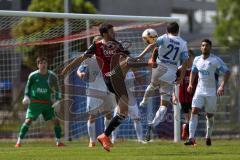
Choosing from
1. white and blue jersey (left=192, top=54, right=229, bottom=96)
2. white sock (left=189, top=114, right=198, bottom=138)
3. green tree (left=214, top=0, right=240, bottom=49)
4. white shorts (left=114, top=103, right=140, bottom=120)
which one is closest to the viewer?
white shorts (left=114, top=103, right=140, bottom=120)

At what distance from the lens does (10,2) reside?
139 ft

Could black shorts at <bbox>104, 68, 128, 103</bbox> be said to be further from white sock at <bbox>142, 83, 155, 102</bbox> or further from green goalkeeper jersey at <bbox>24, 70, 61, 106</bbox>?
green goalkeeper jersey at <bbox>24, 70, 61, 106</bbox>

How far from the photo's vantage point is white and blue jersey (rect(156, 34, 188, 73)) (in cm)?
1538

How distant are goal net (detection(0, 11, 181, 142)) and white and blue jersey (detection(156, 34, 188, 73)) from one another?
1.09 meters

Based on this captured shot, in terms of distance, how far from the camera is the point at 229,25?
1949 inches

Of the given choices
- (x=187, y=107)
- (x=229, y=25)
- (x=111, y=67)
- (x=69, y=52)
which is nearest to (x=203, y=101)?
(x=187, y=107)

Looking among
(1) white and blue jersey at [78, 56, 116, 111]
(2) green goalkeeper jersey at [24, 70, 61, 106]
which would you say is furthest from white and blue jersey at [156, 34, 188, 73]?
(2) green goalkeeper jersey at [24, 70, 61, 106]

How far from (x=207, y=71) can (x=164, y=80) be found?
1302mm

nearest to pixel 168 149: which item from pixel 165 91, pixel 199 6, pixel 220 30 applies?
pixel 165 91

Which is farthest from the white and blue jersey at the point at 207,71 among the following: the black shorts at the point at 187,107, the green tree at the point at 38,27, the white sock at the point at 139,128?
the green tree at the point at 38,27

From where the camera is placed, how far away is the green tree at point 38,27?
20.1 meters

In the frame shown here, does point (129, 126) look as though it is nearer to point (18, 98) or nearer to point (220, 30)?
point (18, 98)

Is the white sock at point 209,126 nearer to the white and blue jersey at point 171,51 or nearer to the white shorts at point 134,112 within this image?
the white shorts at point 134,112

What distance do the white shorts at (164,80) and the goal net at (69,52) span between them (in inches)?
30.6
